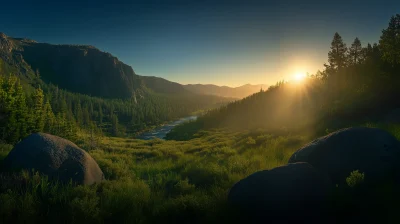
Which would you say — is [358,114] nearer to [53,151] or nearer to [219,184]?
[219,184]

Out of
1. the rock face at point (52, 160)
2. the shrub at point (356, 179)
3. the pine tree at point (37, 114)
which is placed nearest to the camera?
the shrub at point (356, 179)

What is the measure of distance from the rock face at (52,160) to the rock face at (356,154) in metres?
8.59

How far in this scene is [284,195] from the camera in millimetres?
5422

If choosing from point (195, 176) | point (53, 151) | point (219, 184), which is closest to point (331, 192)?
point (219, 184)

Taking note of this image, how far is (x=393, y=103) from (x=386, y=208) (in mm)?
19503

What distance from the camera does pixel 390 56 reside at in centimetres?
2477

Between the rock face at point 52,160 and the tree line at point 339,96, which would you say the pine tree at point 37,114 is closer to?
the rock face at point 52,160

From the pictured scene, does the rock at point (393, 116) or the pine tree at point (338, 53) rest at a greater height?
the pine tree at point (338, 53)

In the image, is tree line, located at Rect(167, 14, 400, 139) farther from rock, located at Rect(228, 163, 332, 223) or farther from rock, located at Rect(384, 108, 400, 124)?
rock, located at Rect(228, 163, 332, 223)

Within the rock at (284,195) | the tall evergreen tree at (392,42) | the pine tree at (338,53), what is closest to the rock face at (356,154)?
the rock at (284,195)

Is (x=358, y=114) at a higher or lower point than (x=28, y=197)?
higher

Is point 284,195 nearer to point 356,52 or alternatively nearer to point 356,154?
point 356,154

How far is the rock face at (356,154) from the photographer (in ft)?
21.4

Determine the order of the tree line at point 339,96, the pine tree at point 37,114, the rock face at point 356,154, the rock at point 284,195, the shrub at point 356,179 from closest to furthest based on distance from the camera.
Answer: the rock at point 284,195, the shrub at point 356,179, the rock face at point 356,154, the tree line at point 339,96, the pine tree at point 37,114
